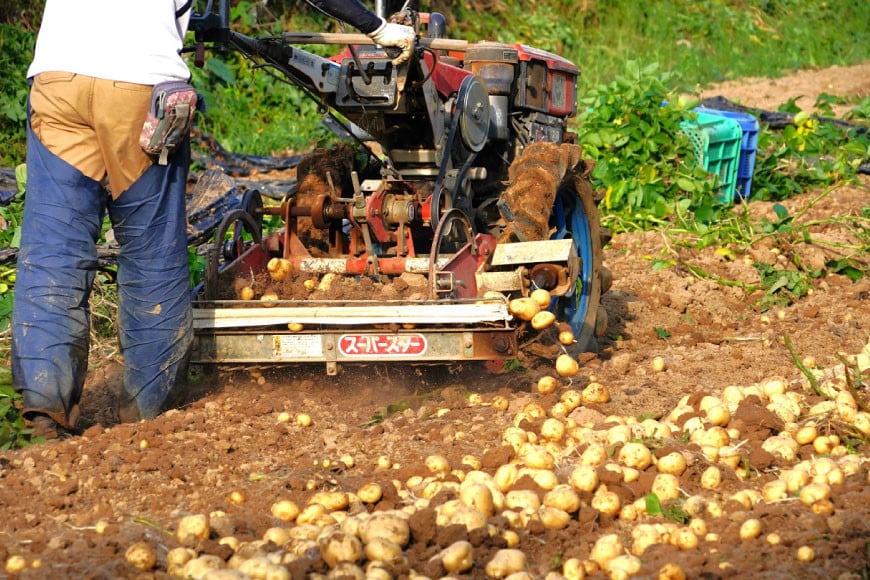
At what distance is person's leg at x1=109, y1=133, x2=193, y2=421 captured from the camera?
14.6ft

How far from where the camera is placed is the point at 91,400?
521 cm

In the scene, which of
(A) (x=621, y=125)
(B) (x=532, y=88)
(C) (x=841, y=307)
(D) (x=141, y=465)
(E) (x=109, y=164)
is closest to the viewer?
(D) (x=141, y=465)

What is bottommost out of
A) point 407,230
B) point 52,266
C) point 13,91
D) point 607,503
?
point 607,503

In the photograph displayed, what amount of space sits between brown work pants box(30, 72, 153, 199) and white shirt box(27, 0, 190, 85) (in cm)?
5

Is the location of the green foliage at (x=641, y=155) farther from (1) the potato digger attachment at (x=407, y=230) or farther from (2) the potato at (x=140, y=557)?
(2) the potato at (x=140, y=557)

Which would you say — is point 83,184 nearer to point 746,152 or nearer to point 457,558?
point 457,558

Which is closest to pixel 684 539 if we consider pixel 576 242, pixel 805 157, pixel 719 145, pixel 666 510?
pixel 666 510

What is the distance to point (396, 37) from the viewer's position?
4.85 metres

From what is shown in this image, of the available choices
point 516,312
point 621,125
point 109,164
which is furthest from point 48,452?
point 621,125

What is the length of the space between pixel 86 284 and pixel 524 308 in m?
1.85

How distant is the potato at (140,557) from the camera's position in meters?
3.24

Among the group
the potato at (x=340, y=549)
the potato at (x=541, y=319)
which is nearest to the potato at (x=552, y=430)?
the potato at (x=541, y=319)

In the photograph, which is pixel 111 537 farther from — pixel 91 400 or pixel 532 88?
pixel 532 88

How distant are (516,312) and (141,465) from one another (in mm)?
1725
